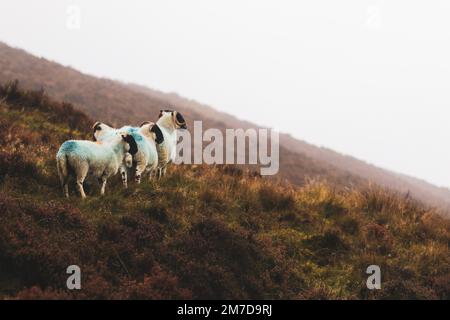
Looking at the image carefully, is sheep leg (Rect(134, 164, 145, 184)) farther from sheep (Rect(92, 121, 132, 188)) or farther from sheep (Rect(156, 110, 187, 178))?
sheep (Rect(156, 110, 187, 178))

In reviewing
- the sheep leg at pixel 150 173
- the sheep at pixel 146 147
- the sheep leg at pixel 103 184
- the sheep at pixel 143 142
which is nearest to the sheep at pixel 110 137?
the sheep at pixel 143 142

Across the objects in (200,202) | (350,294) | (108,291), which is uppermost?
(200,202)

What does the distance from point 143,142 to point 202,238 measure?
2.12 meters

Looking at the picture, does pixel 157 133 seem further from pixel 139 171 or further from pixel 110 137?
pixel 110 137

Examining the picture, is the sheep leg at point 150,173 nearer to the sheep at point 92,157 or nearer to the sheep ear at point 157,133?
the sheep ear at point 157,133

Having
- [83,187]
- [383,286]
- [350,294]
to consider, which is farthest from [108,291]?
[383,286]

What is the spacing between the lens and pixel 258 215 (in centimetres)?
851

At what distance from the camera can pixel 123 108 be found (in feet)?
101

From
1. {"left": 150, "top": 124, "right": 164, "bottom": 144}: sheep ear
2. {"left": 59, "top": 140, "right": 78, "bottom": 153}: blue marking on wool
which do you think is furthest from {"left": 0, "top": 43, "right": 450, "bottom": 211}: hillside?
{"left": 59, "top": 140, "right": 78, "bottom": 153}: blue marking on wool

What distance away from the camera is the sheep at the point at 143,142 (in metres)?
7.72

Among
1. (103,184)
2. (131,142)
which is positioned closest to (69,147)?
(103,184)

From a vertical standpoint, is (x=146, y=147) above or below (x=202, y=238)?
above
